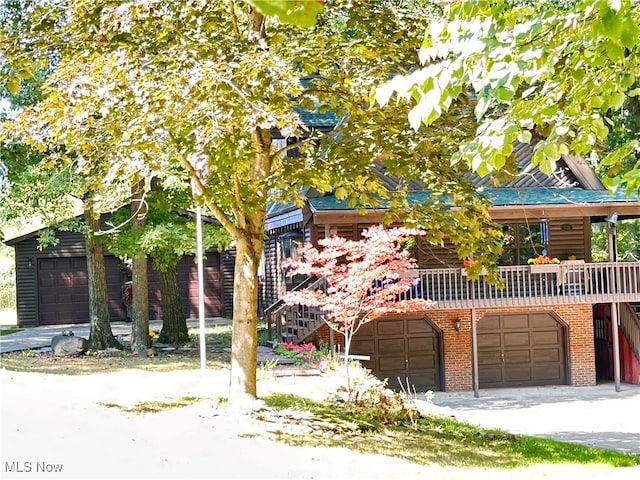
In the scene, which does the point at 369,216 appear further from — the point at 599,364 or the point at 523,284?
the point at 599,364

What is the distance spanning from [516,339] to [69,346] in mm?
12729

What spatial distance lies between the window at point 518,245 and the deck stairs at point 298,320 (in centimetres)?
595

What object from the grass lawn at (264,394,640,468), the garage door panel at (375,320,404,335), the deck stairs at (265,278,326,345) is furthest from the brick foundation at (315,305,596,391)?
the grass lawn at (264,394,640,468)

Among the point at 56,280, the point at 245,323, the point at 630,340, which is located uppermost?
the point at 56,280

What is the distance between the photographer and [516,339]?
24.1 metres

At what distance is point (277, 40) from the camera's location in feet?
37.4

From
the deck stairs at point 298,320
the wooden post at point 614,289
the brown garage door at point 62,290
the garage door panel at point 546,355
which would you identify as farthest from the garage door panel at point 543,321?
the brown garage door at point 62,290

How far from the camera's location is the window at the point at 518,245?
950 inches

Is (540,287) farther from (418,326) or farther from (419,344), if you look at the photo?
(419,344)

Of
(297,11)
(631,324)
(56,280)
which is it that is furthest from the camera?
(56,280)

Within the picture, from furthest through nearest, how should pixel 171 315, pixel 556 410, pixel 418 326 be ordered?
pixel 171 315 < pixel 418 326 < pixel 556 410

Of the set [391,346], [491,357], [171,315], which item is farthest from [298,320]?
[491,357]

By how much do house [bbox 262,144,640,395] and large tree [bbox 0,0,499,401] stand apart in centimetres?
891

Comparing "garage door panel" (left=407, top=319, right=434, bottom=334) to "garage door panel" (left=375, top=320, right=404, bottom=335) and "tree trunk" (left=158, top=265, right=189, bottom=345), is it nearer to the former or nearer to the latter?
"garage door panel" (left=375, top=320, right=404, bottom=335)
